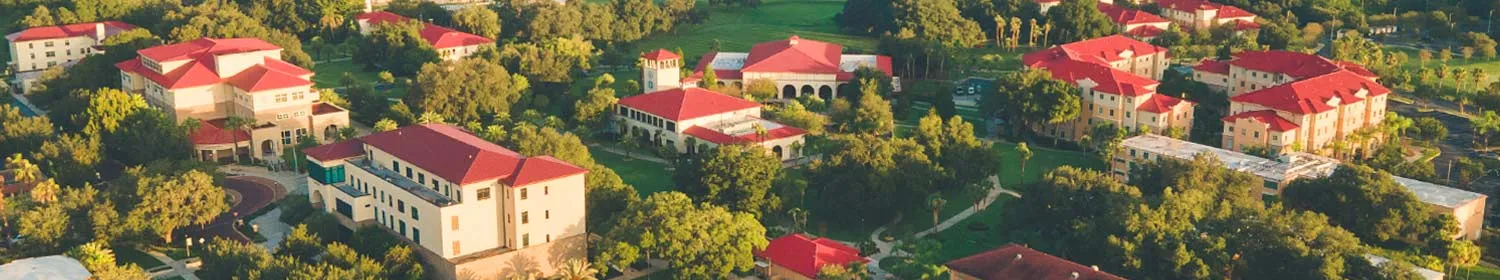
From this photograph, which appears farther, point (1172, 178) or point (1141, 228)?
point (1172, 178)

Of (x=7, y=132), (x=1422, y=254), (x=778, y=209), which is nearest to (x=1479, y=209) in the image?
(x=1422, y=254)

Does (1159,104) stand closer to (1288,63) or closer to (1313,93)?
(1313,93)

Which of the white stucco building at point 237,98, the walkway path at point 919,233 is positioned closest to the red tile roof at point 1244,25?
the walkway path at point 919,233

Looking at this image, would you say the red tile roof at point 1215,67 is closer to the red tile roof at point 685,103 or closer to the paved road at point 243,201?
the red tile roof at point 685,103

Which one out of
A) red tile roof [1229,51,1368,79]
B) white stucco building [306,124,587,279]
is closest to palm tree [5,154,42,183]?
white stucco building [306,124,587,279]

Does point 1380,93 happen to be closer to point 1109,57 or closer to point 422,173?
point 1109,57

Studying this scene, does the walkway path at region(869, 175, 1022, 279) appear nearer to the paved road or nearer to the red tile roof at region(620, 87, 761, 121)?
the red tile roof at region(620, 87, 761, 121)
